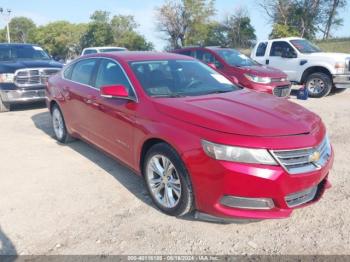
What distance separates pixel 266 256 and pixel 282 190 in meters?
0.57

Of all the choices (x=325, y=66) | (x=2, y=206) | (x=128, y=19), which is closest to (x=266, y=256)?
(x=2, y=206)

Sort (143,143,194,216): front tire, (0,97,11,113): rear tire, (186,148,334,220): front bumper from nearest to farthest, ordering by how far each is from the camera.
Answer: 1. (186,148,334,220): front bumper
2. (143,143,194,216): front tire
3. (0,97,11,113): rear tire

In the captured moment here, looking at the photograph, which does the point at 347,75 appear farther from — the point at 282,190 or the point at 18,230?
the point at 18,230

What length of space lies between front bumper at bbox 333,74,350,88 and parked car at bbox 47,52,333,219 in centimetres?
735

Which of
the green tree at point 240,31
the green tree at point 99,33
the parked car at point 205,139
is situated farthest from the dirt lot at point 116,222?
the green tree at point 99,33

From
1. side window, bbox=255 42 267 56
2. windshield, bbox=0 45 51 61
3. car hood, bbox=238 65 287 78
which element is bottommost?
car hood, bbox=238 65 287 78

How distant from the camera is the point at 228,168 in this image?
119 inches

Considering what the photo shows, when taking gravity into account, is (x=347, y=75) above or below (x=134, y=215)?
above

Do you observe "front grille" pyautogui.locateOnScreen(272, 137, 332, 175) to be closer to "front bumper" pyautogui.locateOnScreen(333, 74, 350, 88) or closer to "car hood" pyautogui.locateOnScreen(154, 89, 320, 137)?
"car hood" pyautogui.locateOnScreen(154, 89, 320, 137)

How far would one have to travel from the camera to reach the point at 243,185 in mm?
3039

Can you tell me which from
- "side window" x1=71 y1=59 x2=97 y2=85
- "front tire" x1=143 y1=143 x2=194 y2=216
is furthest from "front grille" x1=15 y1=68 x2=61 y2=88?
"front tire" x1=143 y1=143 x2=194 y2=216

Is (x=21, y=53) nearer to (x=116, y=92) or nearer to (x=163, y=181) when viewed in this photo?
(x=116, y=92)

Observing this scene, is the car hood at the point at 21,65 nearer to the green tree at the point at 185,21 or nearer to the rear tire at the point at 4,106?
the rear tire at the point at 4,106

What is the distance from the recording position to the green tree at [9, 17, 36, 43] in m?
93.2
